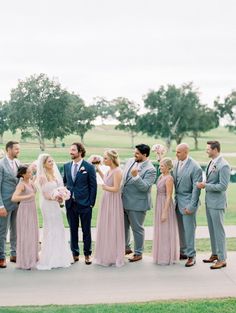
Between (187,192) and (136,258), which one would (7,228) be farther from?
(187,192)

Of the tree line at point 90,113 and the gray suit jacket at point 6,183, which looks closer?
the gray suit jacket at point 6,183

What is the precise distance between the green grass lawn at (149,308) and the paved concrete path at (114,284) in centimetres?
25

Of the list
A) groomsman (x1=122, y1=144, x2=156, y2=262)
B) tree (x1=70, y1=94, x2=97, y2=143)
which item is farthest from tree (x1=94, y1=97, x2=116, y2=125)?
groomsman (x1=122, y1=144, x2=156, y2=262)

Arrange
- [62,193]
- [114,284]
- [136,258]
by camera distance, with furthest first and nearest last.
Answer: [136,258] → [62,193] → [114,284]

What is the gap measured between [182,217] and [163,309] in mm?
2611

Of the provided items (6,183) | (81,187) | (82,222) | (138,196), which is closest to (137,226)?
(138,196)

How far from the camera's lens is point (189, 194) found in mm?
8664

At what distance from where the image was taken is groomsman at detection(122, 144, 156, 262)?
8.80 meters

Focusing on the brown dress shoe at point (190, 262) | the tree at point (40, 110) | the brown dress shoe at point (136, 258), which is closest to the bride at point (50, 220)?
the brown dress shoe at point (136, 258)

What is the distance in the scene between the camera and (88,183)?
876 centimetres

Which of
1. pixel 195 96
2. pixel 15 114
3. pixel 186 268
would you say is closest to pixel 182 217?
pixel 186 268

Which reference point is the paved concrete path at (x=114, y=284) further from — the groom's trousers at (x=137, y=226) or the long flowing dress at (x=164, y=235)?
the groom's trousers at (x=137, y=226)

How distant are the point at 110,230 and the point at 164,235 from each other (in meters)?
0.87

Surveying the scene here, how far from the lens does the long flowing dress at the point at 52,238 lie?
8.52 metres
